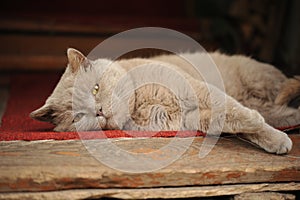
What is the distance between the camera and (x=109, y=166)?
1.35 metres

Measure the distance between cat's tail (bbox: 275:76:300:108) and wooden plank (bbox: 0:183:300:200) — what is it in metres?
0.56

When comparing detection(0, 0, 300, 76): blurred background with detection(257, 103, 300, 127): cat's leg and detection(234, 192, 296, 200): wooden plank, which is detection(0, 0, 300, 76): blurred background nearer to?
detection(257, 103, 300, 127): cat's leg

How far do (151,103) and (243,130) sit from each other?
16.6 inches

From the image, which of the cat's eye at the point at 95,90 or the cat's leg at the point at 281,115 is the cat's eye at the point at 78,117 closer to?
the cat's eye at the point at 95,90

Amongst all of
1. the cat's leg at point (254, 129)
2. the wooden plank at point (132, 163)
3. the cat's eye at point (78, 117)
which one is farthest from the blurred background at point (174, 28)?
the cat's eye at point (78, 117)

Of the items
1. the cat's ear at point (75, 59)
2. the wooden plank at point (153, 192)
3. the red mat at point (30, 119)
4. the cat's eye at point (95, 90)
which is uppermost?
the cat's ear at point (75, 59)

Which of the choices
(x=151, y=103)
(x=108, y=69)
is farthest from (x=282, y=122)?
(x=108, y=69)

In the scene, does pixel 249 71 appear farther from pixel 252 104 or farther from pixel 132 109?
pixel 132 109

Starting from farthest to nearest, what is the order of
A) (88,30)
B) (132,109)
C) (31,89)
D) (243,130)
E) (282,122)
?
(88,30) → (31,89) → (282,122) → (132,109) → (243,130)

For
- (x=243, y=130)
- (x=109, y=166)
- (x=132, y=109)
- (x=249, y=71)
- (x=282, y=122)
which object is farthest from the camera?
(x=249, y=71)

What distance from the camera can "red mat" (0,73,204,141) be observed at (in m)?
1.59

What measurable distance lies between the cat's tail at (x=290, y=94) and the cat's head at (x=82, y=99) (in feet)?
2.72

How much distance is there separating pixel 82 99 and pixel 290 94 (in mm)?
1031

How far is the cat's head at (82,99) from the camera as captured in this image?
5.21ft
